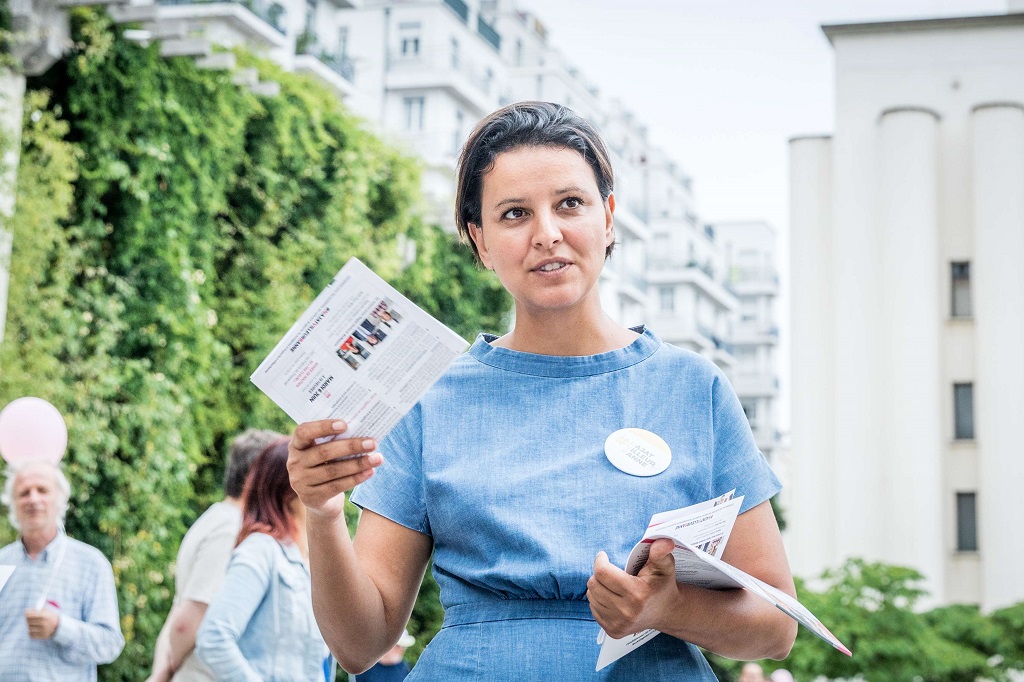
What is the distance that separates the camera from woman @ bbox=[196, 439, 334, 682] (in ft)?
12.5

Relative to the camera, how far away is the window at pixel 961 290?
2328 centimetres

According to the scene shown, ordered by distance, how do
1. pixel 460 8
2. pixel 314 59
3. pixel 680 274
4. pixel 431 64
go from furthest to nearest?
pixel 680 274
pixel 460 8
pixel 431 64
pixel 314 59

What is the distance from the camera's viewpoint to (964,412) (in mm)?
23094

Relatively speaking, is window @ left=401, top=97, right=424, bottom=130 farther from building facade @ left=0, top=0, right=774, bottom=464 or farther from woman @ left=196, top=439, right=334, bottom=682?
woman @ left=196, top=439, right=334, bottom=682

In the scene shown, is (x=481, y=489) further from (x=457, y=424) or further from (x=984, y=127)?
(x=984, y=127)

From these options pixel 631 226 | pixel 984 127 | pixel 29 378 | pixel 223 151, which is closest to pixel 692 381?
pixel 29 378

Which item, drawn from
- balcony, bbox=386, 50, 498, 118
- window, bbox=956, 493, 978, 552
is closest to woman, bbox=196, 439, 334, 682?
window, bbox=956, 493, 978, 552

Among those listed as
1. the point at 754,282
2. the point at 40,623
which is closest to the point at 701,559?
the point at 40,623

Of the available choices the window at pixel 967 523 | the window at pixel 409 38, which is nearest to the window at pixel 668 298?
the window at pixel 409 38

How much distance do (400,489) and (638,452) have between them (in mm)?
366

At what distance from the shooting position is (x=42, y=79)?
837 centimetres

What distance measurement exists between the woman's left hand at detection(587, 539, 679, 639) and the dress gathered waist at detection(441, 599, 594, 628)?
130mm

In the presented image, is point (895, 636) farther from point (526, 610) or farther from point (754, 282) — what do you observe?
point (754, 282)

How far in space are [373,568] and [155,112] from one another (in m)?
7.70
